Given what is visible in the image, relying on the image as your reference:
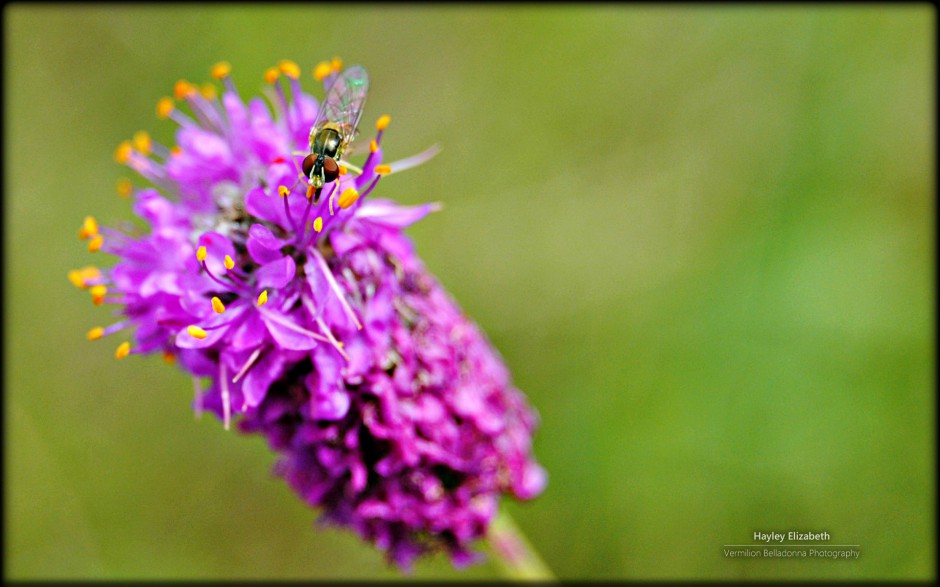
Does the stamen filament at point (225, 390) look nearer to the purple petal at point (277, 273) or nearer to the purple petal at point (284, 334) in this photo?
the purple petal at point (284, 334)

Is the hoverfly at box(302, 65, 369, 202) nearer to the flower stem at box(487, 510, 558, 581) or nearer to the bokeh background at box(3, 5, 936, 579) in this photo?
the flower stem at box(487, 510, 558, 581)

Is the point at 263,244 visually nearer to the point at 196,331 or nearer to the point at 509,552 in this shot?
the point at 196,331

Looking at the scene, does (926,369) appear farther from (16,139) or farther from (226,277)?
(16,139)

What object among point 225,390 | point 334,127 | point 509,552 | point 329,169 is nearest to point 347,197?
point 329,169

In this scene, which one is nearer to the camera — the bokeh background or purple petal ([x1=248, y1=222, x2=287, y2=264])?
purple petal ([x1=248, y1=222, x2=287, y2=264])

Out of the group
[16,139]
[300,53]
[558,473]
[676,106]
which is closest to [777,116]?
[676,106]

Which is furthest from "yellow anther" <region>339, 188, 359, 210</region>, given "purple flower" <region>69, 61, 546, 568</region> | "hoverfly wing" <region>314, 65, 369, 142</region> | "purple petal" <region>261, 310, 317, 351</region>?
"purple petal" <region>261, 310, 317, 351</region>
